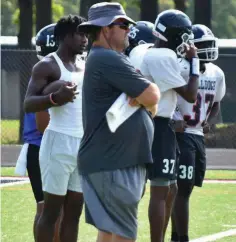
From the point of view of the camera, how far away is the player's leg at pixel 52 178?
758cm

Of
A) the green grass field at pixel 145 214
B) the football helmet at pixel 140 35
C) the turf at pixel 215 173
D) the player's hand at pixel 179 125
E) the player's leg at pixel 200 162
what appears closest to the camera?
the player's hand at pixel 179 125

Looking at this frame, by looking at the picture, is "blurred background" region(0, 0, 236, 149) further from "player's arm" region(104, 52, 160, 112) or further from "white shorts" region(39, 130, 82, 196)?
"player's arm" region(104, 52, 160, 112)

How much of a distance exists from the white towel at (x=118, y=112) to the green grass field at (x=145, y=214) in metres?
3.36

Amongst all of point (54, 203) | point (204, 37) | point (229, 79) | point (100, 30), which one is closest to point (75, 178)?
point (54, 203)

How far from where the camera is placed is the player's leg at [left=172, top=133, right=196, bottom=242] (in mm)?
9016

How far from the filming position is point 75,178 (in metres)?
7.70

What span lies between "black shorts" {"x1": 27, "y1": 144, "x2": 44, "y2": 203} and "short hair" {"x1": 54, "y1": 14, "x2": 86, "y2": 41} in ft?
3.54

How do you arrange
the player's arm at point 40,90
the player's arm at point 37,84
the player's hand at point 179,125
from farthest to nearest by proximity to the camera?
the player's hand at point 179,125, the player's arm at point 37,84, the player's arm at point 40,90

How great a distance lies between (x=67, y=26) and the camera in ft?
25.3

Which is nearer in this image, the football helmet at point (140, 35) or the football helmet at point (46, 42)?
the football helmet at point (46, 42)

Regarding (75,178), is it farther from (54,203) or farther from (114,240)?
(114,240)

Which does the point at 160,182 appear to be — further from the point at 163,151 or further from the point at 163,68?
the point at 163,68

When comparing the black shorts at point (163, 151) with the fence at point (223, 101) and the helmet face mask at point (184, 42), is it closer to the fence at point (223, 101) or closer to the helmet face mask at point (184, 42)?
the helmet face mask at point (184, 42)

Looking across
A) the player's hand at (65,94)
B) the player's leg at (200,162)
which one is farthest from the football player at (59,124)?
the player's leg at (200,162)
